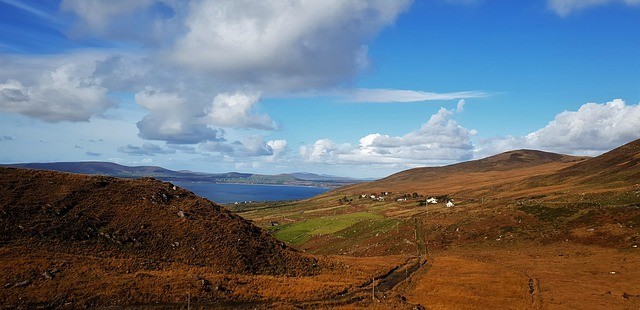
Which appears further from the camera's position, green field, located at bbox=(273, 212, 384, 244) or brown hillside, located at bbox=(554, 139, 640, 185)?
brown hillside, located at bbox=(554, 139, 640, 185)

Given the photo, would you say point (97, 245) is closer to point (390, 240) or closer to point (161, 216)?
point (161, 216)

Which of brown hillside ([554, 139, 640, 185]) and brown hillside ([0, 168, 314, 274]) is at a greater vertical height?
brown hillside ([554, 139, 640, 185])

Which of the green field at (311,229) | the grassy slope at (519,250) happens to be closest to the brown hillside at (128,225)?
the grassy slope at (519,250)

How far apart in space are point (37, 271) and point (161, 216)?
17.7 meters

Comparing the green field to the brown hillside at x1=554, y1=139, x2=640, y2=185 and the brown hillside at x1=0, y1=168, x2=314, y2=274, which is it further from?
the brown hillside at x1=554, y1=139, x2=640, y2=185

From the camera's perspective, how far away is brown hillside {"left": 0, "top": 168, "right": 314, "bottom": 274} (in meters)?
44.4

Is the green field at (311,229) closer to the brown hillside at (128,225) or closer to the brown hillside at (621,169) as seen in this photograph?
the brown hillside at (128,225)

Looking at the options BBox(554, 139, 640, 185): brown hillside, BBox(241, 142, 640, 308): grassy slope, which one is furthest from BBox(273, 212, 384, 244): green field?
BBox(554, 139, 640, 185): brown hillside

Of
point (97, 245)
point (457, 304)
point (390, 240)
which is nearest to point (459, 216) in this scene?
point (390, 240)

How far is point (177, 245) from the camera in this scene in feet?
160

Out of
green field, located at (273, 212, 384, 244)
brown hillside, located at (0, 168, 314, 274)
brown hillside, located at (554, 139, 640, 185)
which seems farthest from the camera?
brown hillside, located at (554, 139, 640, 185)

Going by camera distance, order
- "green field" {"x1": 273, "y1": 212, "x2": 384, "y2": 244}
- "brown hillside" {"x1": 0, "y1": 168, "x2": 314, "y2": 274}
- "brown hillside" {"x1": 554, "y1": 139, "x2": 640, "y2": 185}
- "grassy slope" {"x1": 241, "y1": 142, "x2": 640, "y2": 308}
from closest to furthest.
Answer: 1. "grassy slope" {"x1": 241, "y1": 142, "x2": 640, "y2": 308}
2. "brown hillside" {"x1": 0, "y1": 168, "x2": 314, "y2": 274}
3. "green field" {"x1": 273, "y1": 212, "x2": 384, "y2": 244}
4. "brown hillside" {"x1": 554, "y1": 139, "x2": 640, "y2": 185}

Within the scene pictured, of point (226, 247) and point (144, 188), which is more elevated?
point (144, 188)

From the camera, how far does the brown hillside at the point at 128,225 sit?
4444 cm
